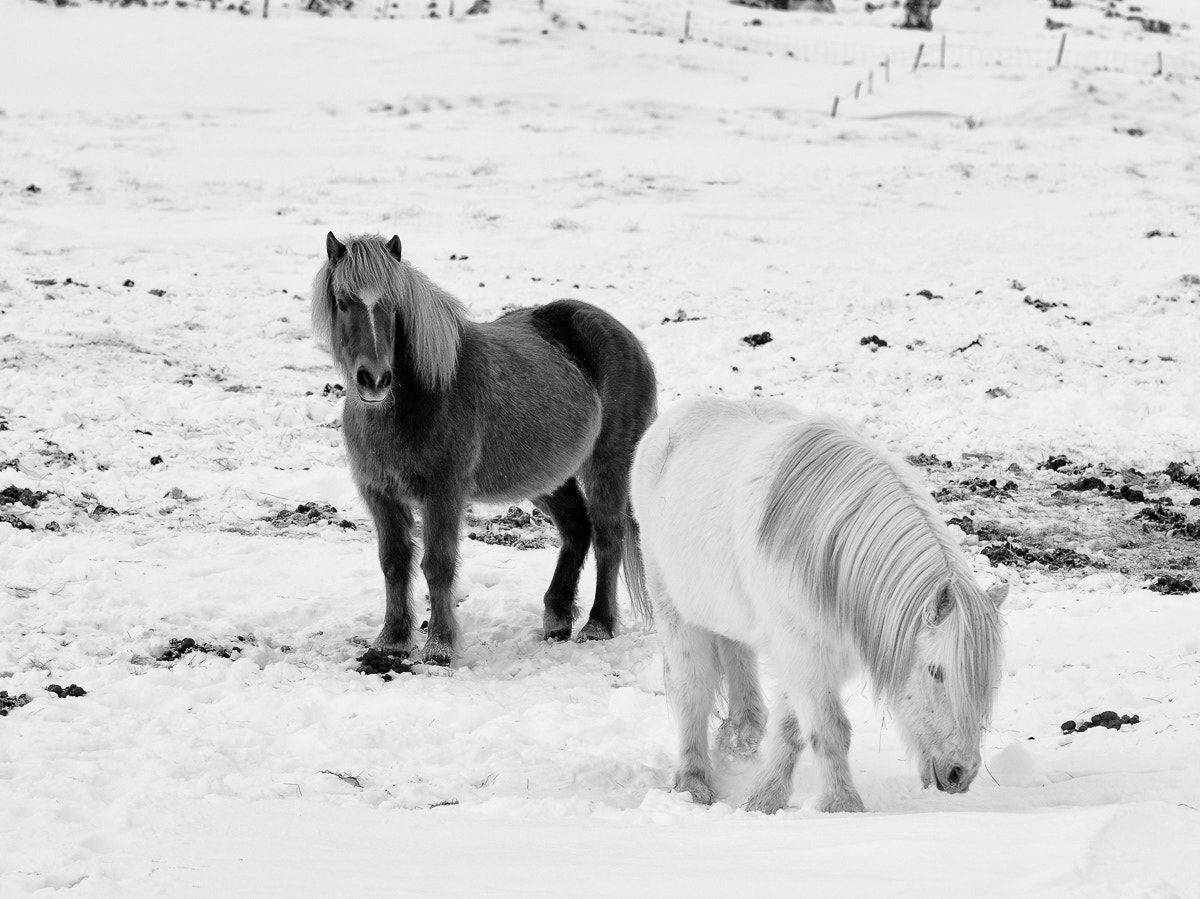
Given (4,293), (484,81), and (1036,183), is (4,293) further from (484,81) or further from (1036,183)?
(484,81)

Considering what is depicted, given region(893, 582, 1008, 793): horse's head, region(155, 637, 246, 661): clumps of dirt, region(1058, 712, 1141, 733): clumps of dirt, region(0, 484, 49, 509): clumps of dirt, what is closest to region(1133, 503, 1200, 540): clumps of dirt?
region(1058, 712, 1141, 733): clumps of dirt

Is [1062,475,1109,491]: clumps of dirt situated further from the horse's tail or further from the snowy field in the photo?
the horse's tail

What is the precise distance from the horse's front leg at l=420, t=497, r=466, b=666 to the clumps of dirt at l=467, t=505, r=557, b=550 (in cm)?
173

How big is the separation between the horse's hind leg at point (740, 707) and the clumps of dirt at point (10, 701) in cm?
295

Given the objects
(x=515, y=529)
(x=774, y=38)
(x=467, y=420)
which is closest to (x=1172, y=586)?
(x=467, y=420)

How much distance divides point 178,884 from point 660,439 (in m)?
2.73

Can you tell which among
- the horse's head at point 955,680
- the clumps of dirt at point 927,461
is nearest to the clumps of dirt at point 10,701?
the horse's head at point 955,680

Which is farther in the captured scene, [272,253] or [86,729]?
[272,253]

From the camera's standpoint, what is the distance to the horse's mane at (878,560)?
3723 millimetres

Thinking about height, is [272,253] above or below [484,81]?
below

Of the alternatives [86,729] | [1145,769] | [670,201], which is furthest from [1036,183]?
[86,729]

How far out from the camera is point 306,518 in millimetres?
8094

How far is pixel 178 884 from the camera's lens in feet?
10.4

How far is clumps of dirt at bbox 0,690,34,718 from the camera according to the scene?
496cm
